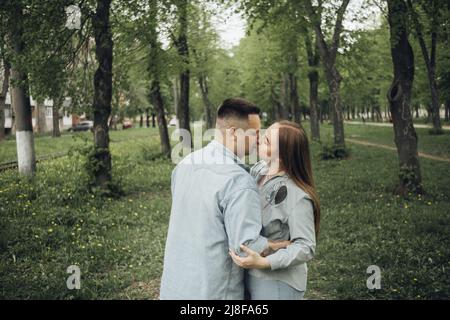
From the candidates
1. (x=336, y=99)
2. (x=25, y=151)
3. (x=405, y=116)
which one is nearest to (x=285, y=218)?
(x=405, y=116)

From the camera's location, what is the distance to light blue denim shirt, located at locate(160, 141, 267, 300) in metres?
2.57

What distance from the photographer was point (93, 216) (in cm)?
928

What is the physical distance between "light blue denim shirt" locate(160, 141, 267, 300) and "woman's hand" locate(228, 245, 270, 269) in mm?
38

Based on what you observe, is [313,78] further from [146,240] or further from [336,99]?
[146,240]

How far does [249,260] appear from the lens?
2592 mm

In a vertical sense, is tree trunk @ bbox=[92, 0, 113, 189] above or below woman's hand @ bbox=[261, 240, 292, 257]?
above

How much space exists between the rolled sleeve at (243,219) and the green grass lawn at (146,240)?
3626mm

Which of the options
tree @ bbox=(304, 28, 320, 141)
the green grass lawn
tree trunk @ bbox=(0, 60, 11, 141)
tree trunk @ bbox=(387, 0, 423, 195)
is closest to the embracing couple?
the green grass lawn

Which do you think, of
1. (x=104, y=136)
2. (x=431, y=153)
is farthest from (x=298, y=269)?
(x=431, y=153)

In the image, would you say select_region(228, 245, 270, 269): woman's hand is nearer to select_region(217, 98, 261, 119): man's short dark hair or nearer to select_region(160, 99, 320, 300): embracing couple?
select_region(160, 99, 320, 300): embracing couple

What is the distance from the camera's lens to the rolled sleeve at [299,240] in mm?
2686

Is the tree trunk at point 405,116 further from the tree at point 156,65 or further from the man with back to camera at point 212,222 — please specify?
the man with back to camera at point 212,222

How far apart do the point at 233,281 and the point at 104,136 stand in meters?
9.49

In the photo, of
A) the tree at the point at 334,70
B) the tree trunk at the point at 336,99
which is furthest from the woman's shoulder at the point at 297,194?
the tree trunk at the point at 336,99
